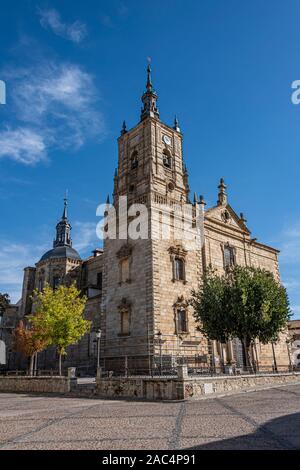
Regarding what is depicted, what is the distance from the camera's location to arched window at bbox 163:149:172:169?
32400mm

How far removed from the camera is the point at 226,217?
3491cm

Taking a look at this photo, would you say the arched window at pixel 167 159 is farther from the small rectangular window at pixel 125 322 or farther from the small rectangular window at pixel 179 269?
the small rectangular window at pixel 125 322

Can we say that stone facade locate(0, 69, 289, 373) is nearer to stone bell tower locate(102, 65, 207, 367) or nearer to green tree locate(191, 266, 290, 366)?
stone bell tower locate(102, 65, 207, 367)

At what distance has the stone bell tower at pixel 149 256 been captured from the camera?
83.8 feet

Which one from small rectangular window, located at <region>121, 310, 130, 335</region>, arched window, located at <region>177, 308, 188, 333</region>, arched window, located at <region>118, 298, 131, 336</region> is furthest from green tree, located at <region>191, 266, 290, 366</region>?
small rectangular window, located at <region>121, 310, 130, 335</region>

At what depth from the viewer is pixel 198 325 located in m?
27.2

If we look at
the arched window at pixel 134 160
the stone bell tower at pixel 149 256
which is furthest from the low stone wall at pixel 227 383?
the arched window at pixel 134 160

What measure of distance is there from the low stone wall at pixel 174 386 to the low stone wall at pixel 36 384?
2763 millimetres

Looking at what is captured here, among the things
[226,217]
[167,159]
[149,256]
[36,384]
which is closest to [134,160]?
[167,159]

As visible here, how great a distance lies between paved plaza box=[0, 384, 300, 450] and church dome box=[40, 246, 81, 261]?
32.7 meters

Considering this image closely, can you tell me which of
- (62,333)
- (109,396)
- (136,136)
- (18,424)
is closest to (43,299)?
(62,333)

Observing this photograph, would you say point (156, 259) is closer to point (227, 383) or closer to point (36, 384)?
→ point (36, 384)
